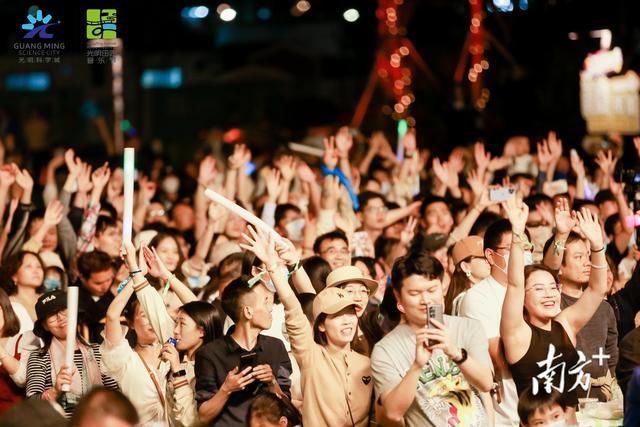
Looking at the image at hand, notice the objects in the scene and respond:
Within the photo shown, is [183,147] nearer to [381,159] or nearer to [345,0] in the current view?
[345,0]

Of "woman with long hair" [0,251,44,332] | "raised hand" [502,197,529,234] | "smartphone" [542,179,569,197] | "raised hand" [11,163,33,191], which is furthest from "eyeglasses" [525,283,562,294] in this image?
"raised hand" [11,163,33,191]

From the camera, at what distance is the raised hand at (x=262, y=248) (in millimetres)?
6926

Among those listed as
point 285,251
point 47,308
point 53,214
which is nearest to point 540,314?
point 285,251

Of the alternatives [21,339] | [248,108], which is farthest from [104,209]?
[248,108]

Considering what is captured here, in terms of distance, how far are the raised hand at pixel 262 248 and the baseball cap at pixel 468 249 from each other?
5.45 ft

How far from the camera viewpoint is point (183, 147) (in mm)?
28328

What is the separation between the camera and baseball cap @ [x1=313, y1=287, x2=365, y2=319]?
6.87 meters

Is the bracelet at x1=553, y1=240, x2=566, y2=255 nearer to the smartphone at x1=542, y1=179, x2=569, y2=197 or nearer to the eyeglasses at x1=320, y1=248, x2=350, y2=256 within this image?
the eyeglasses at x1=320, y1=248, x2=350, y2=256

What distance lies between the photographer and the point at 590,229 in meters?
7.14

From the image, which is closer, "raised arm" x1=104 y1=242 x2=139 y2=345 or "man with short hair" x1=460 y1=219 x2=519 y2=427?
"man with short hair" x1=460 y1=219 x2=519 y2=427

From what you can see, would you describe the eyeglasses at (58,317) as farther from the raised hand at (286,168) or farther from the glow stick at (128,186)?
the raised hand at (286,168)

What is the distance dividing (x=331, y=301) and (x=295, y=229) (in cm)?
430

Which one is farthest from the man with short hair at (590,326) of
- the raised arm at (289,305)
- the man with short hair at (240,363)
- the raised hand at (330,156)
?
the raised hand at (330,156)

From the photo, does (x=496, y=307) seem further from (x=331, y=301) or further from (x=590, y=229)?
(x=331, y=301)
